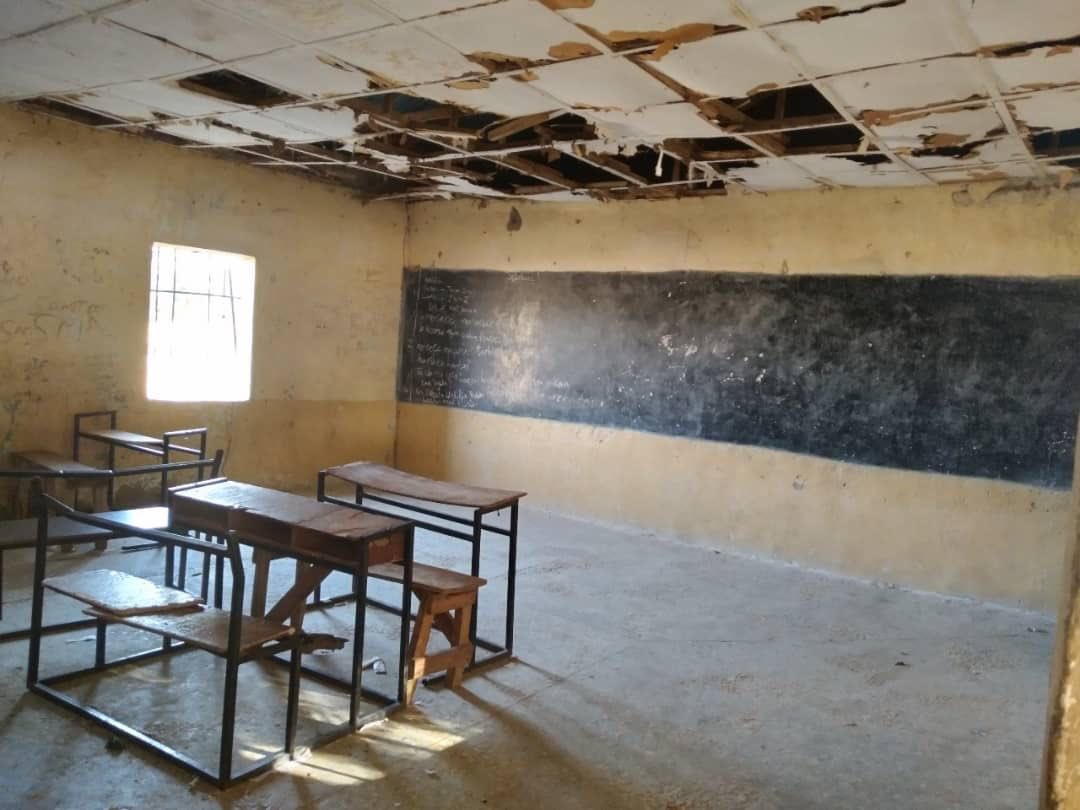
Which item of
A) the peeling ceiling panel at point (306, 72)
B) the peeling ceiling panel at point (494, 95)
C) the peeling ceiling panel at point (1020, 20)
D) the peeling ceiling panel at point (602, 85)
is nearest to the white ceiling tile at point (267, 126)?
the peeling ceiling panel at point (306, 72)

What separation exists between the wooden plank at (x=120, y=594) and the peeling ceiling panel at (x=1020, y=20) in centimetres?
330

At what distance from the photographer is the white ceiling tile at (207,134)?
16.6 ft

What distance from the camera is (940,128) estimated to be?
393 cm

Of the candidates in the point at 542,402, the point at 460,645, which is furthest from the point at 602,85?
the point at 542,402

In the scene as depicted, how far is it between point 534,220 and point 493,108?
2.73m

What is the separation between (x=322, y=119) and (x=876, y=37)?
306 centimetres

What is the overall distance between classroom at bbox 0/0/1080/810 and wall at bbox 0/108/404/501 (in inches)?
1.1

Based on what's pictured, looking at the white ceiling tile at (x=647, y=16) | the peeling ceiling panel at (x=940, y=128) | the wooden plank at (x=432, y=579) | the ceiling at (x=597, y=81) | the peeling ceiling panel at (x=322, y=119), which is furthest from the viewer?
the peeling ceiling panel at (x=322, y=119)

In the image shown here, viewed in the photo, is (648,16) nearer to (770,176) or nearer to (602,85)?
(602,85)

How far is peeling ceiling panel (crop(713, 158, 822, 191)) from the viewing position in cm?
488

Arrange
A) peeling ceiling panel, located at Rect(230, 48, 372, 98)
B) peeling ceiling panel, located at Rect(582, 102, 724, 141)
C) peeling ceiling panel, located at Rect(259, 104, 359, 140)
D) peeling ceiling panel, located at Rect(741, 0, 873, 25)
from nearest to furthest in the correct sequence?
1. peeling ceiling panel, located at Rect(741, 0, 873, 25)
2. peeling ceiling panel, located at Rect(230, 48, 372, 98)
3. peeling ceiling panel, located at Rect(582, 102, 724, 141)
4. peeling ceiling panel, located at Rect(259, 104, 359, 140)

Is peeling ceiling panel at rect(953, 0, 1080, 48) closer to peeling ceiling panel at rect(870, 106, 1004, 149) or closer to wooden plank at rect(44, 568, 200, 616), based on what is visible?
peeling ceiling panel at rect(870, 106, 1004, 149)

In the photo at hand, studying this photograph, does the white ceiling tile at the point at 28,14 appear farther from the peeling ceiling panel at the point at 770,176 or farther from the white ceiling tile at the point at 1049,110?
the white ceiling tile at the point at 1049,110

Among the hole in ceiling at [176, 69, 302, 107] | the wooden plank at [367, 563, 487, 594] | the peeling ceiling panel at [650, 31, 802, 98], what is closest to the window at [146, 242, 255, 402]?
the hole in ceiling at [176, 69, 302, 107]
